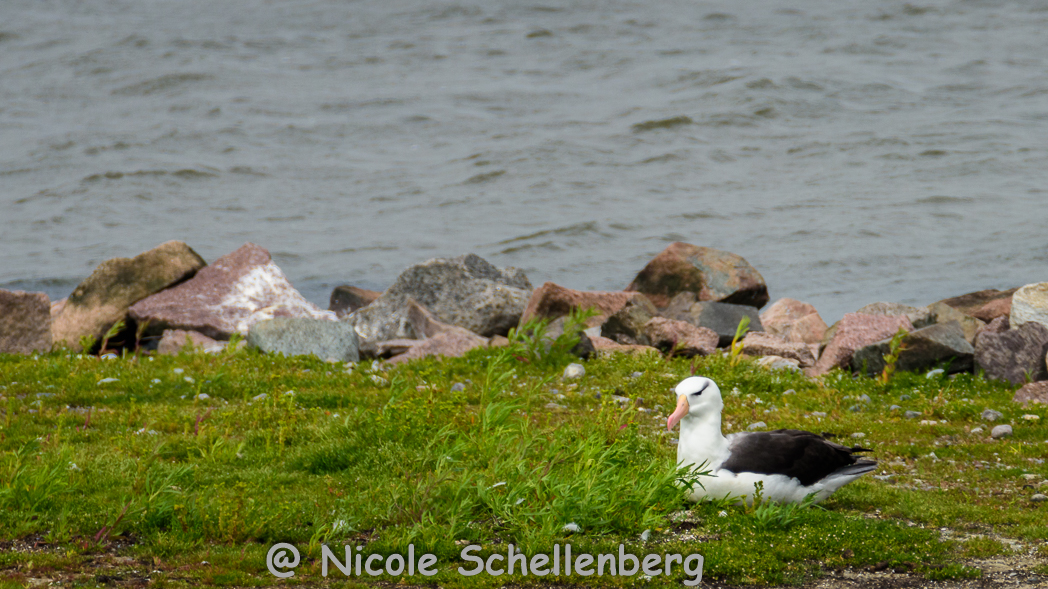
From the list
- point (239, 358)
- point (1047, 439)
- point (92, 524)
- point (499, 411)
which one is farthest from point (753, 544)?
point (239, 358)

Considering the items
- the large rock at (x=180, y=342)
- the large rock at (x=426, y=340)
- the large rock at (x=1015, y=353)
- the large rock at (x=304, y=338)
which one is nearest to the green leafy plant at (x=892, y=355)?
the large rock at (x=1015, y=353)

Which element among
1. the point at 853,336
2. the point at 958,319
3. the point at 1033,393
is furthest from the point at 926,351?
the point at 958,319

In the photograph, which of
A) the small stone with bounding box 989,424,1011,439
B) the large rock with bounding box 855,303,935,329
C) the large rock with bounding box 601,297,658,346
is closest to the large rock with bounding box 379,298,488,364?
the large rock with bounding box 601,297,658,346

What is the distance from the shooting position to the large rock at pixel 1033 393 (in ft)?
44.5

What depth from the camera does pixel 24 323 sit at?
59.5 feet

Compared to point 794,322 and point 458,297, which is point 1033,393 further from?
point 458,297

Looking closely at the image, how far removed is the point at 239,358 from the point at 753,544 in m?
11.0

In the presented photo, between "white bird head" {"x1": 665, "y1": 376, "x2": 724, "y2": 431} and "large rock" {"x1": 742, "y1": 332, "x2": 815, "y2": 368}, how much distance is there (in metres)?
9.25

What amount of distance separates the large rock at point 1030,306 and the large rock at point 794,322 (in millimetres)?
3806

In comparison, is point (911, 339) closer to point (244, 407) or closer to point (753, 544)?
point (753, 544)

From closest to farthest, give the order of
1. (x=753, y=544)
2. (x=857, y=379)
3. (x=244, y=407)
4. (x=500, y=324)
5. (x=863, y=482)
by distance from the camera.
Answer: (x=753, y=544) → (x=863, y=482) → (x=244, y=407) → (x=857, y=379) → (x=500, y=324)

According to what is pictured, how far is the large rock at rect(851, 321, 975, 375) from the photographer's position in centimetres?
1527

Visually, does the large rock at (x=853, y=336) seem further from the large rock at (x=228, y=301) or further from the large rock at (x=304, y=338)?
the large rock at (x=228, y=301)

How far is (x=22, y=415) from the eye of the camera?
1223 centimetres
